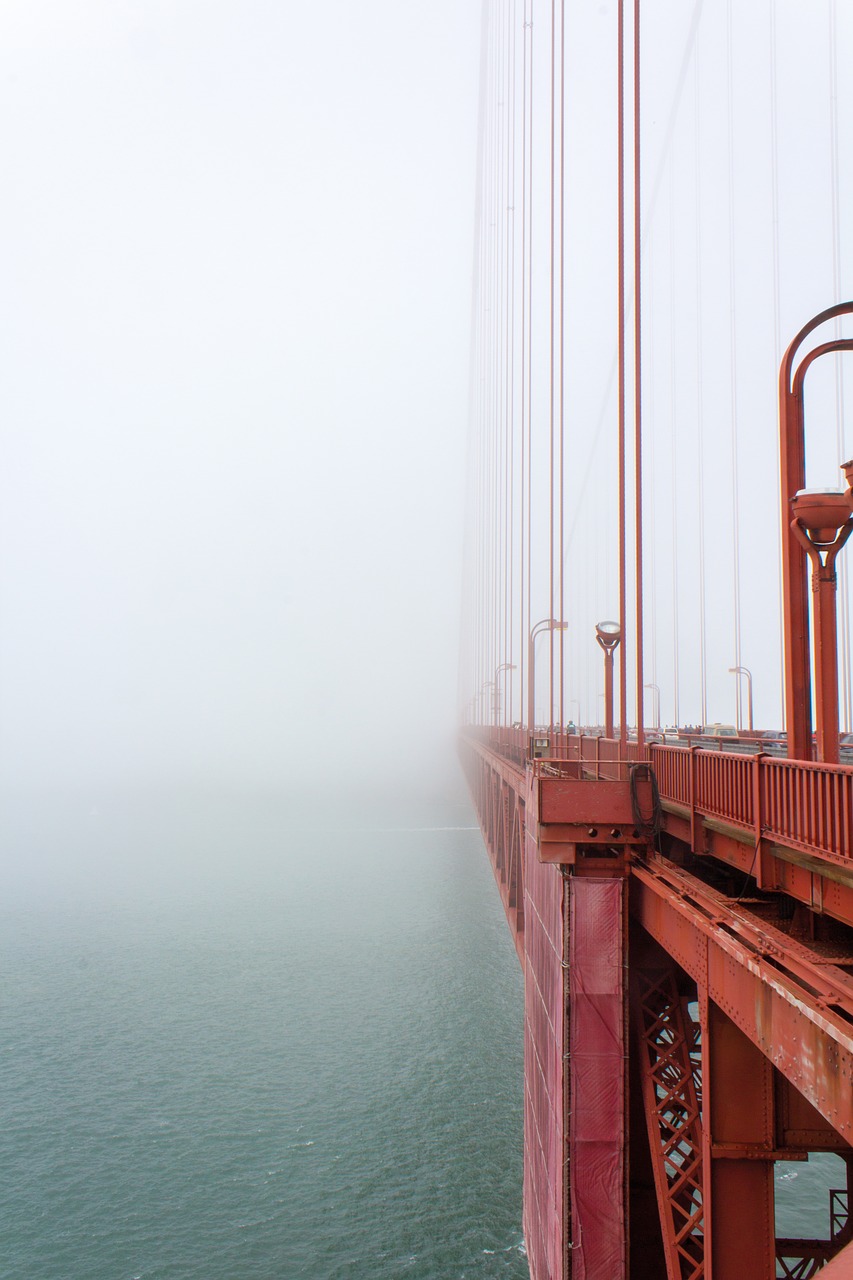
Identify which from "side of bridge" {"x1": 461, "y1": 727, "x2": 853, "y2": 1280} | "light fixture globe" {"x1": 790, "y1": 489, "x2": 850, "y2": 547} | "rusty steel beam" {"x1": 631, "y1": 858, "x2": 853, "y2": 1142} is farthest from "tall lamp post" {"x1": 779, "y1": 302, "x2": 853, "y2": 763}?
"rusty steel beam" {"x1": 631, "y1": 858, "x2": 853, "y2": 1142}

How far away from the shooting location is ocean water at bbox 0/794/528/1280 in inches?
617

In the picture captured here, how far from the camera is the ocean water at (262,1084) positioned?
15.7m

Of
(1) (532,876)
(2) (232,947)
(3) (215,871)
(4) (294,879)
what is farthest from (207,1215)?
(3) (215,871)

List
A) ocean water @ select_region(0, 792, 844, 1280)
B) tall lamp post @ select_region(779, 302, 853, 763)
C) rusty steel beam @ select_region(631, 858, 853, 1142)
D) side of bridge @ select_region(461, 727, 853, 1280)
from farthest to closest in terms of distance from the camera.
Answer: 1. ocean water @ select_region(0, 792, 844, 1280)
2. tall lamp post @ select_region(779, 302, 853, 763)
3. side of bridge @ select_region(461, 727, 853, 1280)
4. rusty steel beam @ select_region(631, 858, 853, 1142)

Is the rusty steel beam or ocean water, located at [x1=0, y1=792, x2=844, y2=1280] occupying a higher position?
the rusty steel beam

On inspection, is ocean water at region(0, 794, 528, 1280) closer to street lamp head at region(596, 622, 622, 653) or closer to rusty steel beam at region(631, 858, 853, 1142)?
street lamp head at region(596, 622, 622, 653)

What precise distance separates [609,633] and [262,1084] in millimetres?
14521

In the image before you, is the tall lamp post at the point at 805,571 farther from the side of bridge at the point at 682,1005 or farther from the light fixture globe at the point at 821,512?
the side of bridge at the point at 682,1005

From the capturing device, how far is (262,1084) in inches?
855

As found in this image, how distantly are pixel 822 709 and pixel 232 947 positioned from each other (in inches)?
1276

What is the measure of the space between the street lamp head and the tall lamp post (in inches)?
276

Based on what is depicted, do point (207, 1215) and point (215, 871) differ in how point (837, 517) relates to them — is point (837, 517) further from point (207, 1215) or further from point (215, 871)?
point (215, 871)

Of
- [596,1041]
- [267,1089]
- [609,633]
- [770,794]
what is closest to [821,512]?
[770,794]

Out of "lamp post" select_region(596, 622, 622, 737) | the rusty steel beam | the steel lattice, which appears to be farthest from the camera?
"lamp post" select_region(596, 622, 622, 737)
